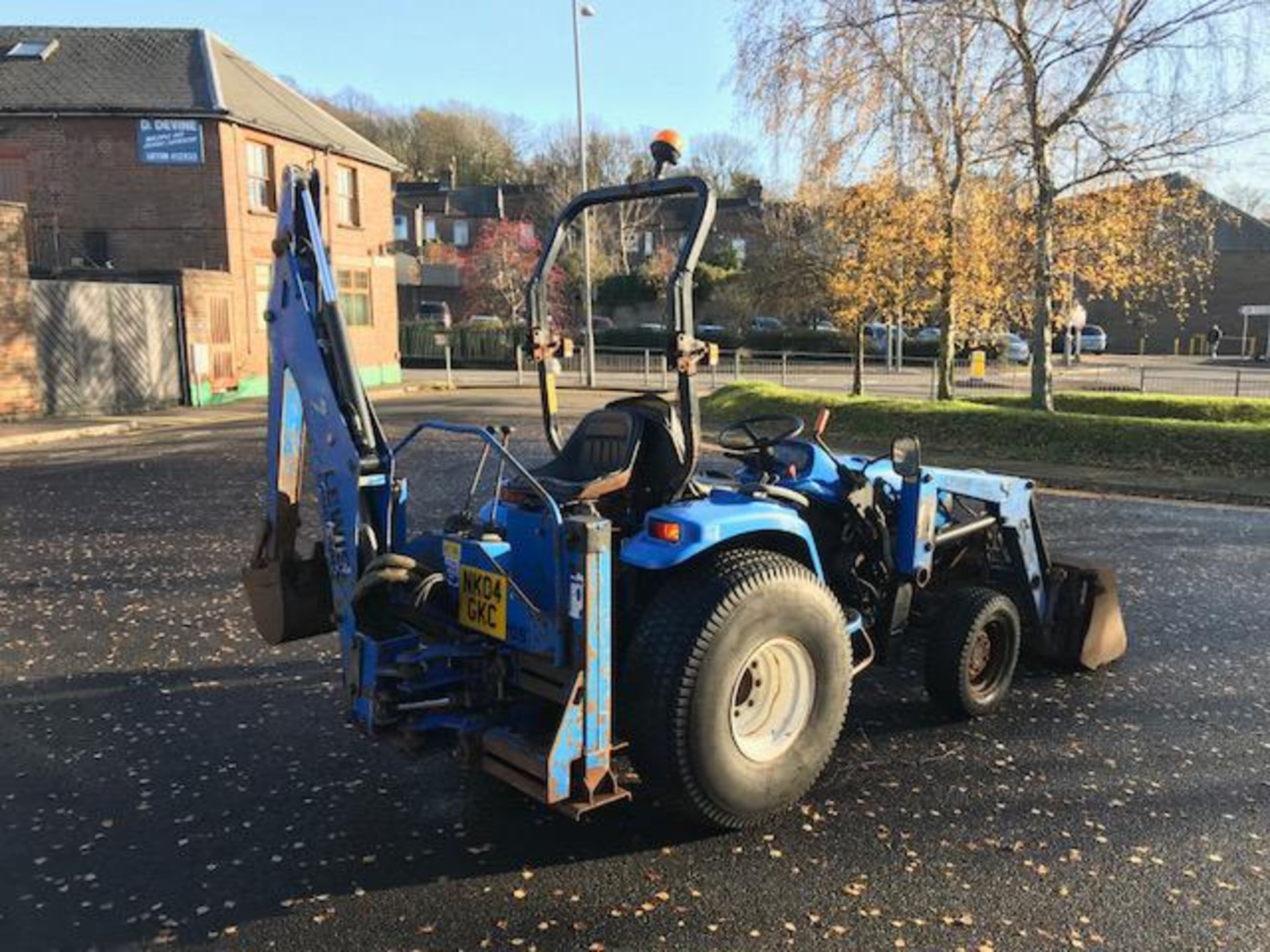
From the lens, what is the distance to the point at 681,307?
148 inches

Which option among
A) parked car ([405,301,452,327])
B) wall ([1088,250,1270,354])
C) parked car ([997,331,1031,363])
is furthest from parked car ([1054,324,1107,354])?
parked car ([405,301,452,327])

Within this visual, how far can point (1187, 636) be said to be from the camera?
620cm

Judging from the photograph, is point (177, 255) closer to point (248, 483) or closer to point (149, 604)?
point (248, 483)

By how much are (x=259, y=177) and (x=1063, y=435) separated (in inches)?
784

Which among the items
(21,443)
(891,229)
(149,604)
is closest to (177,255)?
(21,443)

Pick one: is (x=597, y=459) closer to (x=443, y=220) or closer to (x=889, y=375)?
(x=889, y=375)

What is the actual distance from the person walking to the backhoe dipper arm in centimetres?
4848

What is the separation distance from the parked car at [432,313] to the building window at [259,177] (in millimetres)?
22635

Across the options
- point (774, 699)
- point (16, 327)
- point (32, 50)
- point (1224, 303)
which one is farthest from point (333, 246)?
point (1224, 303)

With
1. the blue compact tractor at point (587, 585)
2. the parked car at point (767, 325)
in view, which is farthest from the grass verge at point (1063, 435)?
the parked car at point (767, 325)

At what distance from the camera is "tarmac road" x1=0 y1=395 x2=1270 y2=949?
3170 millimetres

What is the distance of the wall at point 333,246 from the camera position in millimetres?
23922

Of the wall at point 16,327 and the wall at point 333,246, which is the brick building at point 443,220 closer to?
the wall at point 333,246

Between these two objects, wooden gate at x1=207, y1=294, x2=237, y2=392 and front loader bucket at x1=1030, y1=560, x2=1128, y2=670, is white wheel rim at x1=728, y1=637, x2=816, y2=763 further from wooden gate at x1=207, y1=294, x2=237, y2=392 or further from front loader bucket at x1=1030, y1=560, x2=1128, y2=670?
wooden gate at x1=207, y1=294, x2=237, y2=392
